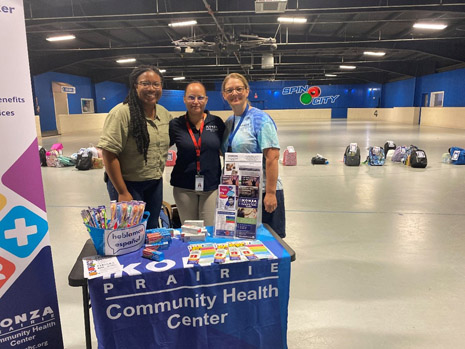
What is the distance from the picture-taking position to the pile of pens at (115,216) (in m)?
1.50

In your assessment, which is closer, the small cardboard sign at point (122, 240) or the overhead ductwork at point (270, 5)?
the small cardboard sign at point (122, 240)

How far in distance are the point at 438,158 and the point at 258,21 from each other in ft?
25.3

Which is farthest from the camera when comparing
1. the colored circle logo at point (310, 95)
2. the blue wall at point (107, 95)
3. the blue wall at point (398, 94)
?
the colored circle logo at point (310, 95)

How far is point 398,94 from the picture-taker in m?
26.0

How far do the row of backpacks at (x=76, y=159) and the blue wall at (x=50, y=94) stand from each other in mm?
10628

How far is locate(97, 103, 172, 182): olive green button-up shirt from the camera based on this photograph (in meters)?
1.99

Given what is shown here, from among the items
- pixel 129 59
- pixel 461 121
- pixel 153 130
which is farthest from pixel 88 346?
pixel 461 121

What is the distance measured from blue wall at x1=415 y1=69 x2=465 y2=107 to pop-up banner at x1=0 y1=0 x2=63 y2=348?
20384 mm

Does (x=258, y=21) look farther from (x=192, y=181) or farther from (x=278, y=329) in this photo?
(x=278, y=329)

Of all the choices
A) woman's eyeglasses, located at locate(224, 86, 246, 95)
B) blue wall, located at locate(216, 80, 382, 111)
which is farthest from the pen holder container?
blue wall, located at locate(216, 80, 382, 111)

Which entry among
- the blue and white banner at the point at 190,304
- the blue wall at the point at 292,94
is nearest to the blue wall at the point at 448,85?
the blue wall at the point at 292,94

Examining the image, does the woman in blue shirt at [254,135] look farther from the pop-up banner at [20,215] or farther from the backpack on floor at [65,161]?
the backpack on floor at [65,161]

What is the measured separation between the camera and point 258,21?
40.0ft

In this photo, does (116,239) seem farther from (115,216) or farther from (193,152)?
(193,152)
